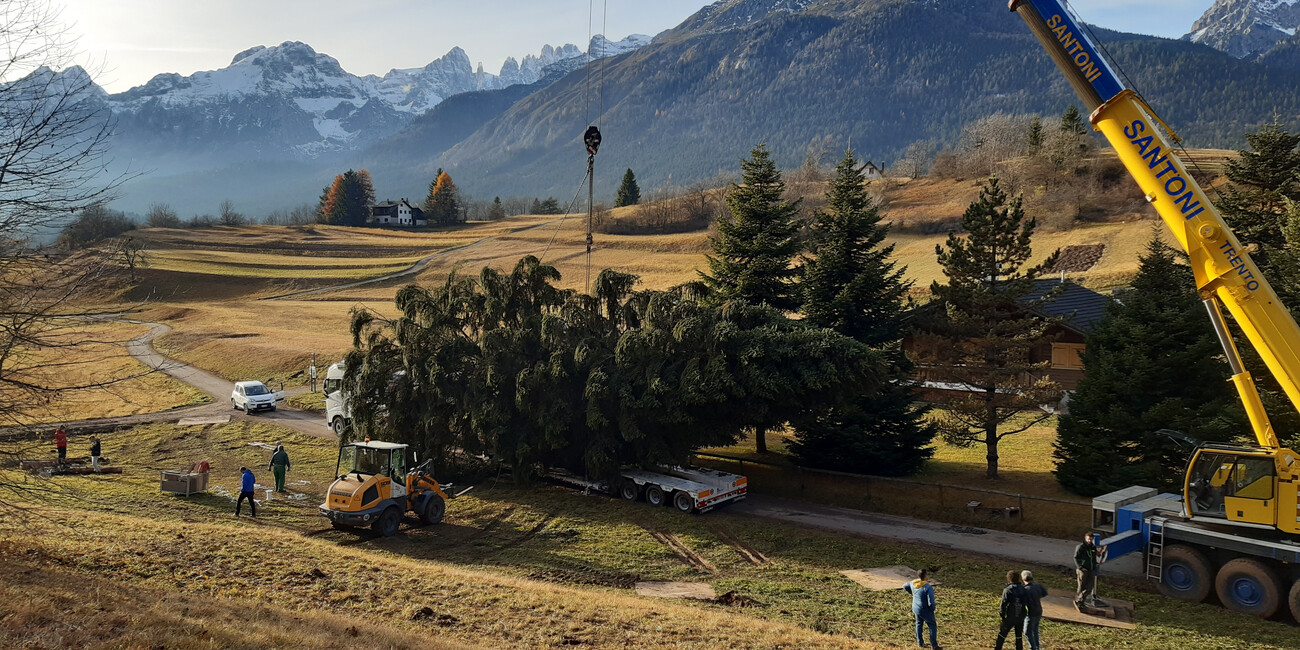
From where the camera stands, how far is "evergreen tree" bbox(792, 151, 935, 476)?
25562 millimetres

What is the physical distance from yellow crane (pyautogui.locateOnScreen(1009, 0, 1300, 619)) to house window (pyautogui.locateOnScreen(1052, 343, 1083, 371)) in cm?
Answer: 2383

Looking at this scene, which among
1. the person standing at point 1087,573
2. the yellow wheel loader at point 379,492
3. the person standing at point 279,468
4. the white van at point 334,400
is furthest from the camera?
the white van at point 334,400

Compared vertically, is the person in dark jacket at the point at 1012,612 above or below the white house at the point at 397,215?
below

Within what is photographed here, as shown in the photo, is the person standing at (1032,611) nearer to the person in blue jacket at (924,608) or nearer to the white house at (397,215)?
the person in blue jacket at (924,608)

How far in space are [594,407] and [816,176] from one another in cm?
9948

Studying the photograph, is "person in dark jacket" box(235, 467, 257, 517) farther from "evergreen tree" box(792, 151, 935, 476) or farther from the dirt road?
"evergreen tree" box(792, 151, 935, 476)

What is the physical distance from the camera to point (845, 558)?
18.9 m

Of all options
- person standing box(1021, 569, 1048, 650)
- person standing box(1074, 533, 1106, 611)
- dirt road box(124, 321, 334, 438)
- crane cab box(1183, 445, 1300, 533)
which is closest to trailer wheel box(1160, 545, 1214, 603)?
crane cab box(1183, 445, 1300, 533)

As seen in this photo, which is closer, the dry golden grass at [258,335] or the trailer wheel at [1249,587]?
the trailer wheel at [1249,587]

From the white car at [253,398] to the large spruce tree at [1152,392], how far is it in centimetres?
3559

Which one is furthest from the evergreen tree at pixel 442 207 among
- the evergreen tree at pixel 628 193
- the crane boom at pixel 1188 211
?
the crane boom at pixel 1188 211

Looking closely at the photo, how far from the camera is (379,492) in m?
20.6

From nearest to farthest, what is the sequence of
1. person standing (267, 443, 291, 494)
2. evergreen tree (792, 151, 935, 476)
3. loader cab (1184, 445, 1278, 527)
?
loader cab (1184, 445, 1278, 527), person standing (267, 443, 291, 494), evergreen tree (792, 151, 935, 476)

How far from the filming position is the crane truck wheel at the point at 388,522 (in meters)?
20.7
